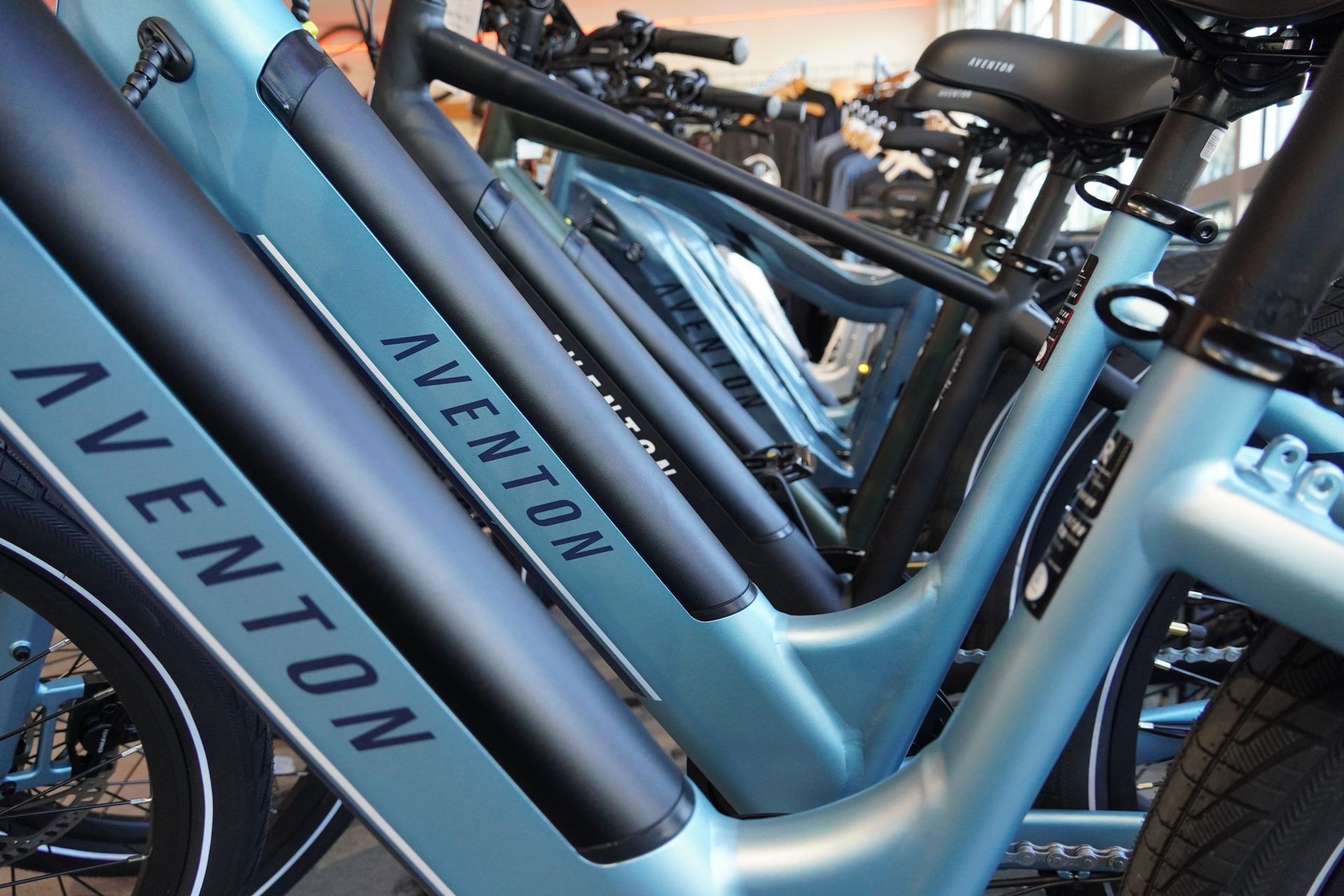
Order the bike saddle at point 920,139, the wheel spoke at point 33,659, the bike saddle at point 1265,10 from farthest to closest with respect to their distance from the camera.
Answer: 1. the bike saddle at point 920,139
2. the wheel spoke at point 33,659
3. the bike saddle at point 1265,10

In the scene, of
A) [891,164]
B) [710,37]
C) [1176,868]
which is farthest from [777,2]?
[1176,868]

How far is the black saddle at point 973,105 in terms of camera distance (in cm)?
145

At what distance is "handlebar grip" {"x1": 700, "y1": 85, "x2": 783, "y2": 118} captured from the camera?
6.36 ft

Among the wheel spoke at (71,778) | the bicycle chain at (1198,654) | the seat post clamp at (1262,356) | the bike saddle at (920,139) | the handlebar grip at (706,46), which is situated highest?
the bike saddle at (920,139)

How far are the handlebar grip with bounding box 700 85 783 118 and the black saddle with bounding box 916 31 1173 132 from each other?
0.71m

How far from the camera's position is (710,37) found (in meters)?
1.57

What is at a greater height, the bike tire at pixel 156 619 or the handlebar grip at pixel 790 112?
the handlebar grip at pixel 790 112

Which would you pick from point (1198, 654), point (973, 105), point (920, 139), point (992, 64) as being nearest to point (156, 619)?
point (1198, 654)

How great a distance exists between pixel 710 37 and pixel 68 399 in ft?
4.42

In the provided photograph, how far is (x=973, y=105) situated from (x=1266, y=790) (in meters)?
1.31

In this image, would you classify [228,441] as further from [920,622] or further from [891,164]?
[891,164]

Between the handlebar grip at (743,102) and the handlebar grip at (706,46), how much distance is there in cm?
31

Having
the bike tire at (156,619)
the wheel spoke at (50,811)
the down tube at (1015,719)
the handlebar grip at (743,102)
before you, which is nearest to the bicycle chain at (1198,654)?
the down tube at (1015,719)

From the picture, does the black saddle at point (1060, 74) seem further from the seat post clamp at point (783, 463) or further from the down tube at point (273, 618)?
the down tube at point (273, 618)
